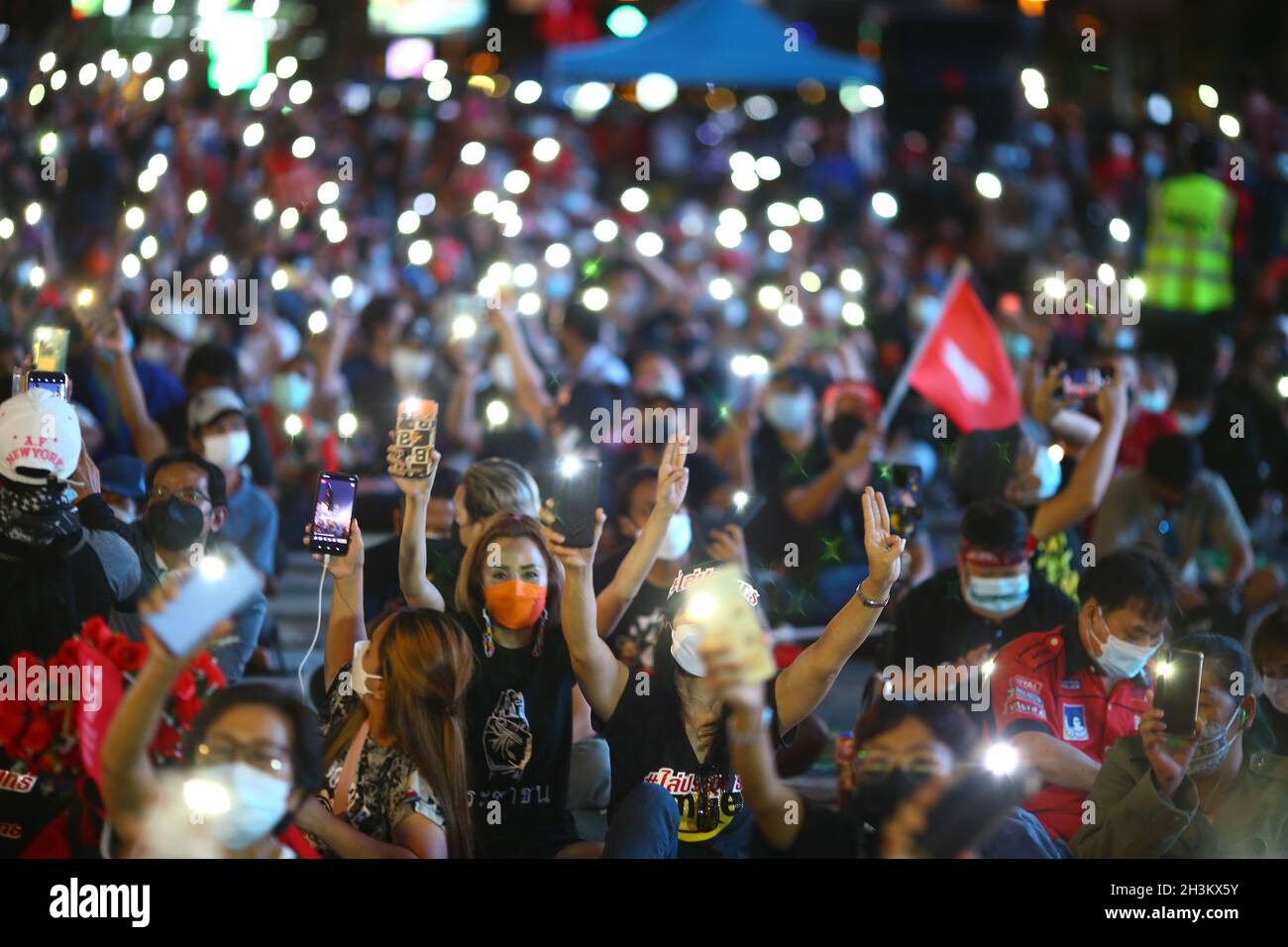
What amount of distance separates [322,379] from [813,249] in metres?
7.67

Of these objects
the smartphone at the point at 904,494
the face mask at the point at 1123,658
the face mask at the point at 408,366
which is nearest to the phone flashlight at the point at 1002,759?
the face mask at the point at 1123,658

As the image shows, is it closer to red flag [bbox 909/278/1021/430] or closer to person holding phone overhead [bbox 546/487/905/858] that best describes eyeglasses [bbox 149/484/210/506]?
person holding phone overhead [bbox 546/487/905/858]

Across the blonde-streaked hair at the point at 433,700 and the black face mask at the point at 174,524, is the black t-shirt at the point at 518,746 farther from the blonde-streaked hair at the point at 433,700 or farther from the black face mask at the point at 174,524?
the black face mask at the point at 174,524

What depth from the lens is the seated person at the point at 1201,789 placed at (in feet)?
14.4

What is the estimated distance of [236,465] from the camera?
22.2 ft

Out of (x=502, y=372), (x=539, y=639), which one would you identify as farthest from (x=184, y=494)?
(x=502, y=372)

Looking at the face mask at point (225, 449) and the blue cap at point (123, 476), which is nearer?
the blue cap at point (123, 476)

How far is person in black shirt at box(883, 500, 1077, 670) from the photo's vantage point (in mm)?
5320

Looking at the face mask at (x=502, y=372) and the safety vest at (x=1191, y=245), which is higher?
the safety vest at (x=1191, y=245)

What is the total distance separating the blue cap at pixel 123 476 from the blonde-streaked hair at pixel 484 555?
178cm

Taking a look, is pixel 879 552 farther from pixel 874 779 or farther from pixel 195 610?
pixel 195 610

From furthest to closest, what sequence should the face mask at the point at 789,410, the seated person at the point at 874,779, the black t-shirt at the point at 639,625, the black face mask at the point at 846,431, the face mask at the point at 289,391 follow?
the face mask at the point at 289,391, the face mask at the point at 789,410, the black face mask at the point at 846,431, the black t-shirt at the point at 639,625, the seated person at the point at 874,779

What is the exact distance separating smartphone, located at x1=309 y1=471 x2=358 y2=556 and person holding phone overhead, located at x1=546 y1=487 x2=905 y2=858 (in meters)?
0.60
